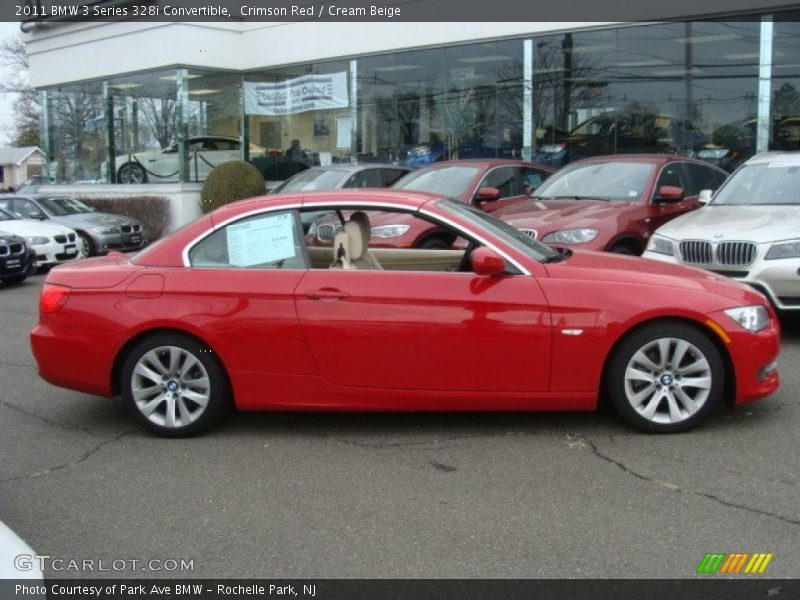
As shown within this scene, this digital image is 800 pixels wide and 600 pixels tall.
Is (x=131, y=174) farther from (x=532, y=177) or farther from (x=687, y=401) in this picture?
(x=687, y=401)

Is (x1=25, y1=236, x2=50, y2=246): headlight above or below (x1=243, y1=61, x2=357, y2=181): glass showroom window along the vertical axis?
below

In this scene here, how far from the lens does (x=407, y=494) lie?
14.9 ft

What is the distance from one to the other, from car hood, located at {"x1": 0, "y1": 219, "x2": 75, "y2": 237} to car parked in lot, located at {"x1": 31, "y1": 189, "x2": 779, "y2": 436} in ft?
33.5

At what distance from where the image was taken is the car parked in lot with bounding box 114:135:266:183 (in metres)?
22.8

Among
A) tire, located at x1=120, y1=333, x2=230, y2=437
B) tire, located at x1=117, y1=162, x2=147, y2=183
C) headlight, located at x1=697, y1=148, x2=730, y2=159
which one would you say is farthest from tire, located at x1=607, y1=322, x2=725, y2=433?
tire, located at x1=117, y1=162, x2=147, y2=183

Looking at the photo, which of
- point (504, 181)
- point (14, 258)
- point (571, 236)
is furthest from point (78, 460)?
point (14, 258)

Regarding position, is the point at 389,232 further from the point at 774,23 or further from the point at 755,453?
the point at 774,23

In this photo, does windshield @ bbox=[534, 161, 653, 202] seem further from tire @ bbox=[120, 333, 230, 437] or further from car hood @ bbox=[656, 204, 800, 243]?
tire @ bbox=[120, 333, 230, 437]

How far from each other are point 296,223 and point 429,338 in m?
1.18

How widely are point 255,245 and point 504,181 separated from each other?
7.03 metres

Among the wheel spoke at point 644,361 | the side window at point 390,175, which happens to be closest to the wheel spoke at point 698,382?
the wheel spoke at point 644,361

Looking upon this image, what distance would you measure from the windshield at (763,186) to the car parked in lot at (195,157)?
1555cm

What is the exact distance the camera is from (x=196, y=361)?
543cm

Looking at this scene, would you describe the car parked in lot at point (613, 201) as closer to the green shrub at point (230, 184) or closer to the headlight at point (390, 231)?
the headlight at point (390, 231)
